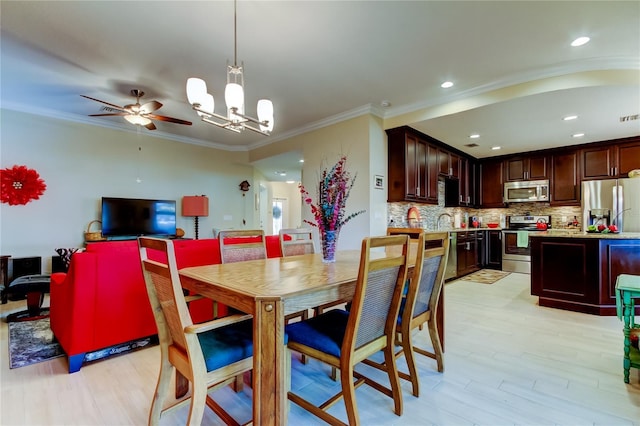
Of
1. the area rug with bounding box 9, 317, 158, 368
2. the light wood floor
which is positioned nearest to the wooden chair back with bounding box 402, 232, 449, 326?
the light wood floor

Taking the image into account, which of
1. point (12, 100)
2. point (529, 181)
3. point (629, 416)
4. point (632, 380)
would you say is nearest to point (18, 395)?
point (629, 416)

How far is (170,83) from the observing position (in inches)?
144

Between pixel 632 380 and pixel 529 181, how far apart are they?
5055 millimetres

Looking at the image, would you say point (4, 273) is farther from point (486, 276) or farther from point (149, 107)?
point (486, 276)

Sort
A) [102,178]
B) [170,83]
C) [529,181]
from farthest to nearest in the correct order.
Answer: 1. [529,181]
2. [102,178]
3. [170,83]

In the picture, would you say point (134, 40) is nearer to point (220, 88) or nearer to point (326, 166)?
point (220, 88)

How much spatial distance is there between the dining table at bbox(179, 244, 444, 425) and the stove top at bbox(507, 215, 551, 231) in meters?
6.23

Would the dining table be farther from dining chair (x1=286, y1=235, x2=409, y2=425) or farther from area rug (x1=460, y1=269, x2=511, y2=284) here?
area rug (x1=460, y1=269, x2=511, y2=284)

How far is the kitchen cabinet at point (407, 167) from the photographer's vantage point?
458 cm

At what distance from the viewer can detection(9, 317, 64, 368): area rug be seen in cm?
231

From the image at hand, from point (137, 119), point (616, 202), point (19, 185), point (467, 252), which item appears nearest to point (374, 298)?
point (137, 119)

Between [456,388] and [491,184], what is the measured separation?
5.95m

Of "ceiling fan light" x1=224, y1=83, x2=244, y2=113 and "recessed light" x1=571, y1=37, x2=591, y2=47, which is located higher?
"recessed light" x1=571, y1=37, x2=591, y2=47

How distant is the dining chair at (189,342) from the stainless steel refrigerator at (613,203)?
6235 mm
